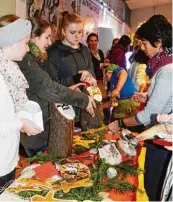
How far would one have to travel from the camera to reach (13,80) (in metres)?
1.25

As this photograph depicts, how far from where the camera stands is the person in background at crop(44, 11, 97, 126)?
6.51 ft

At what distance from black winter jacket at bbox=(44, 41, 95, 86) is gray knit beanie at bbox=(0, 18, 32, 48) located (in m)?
0.67

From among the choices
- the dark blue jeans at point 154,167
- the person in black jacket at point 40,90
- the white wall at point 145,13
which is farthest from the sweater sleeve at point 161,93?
the white wall at point 145,13

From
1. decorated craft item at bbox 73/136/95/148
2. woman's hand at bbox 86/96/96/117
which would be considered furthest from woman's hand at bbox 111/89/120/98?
decorated craft item at bbox 73/136/95/148

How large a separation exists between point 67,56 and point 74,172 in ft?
3.56

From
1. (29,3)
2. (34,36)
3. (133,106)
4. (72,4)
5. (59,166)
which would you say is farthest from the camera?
(72,4)

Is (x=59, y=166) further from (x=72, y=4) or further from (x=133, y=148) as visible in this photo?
(x=72, y=4)

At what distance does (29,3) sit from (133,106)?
1479 millimetres

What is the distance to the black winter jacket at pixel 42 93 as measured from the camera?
1508 millimetres

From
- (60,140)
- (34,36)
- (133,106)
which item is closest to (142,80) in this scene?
(133,106)

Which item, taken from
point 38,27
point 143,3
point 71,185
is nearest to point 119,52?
point 38,27

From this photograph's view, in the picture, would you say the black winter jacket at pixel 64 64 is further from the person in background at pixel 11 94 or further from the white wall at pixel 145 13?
the white wall at pixel 145 13

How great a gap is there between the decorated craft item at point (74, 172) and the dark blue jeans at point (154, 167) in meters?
0.40

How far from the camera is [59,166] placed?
120 centimetres
